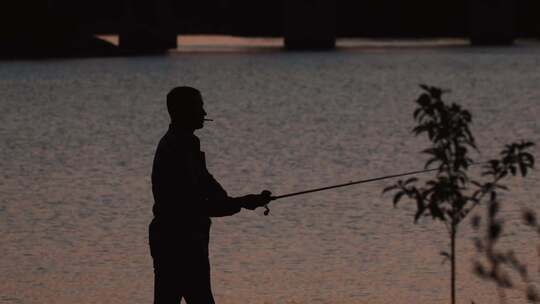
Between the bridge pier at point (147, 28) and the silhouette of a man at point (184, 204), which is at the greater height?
the bridge pier at point (147, 28)

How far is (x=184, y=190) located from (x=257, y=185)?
29.5 feet

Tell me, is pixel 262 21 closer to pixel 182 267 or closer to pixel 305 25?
pixel 305 25

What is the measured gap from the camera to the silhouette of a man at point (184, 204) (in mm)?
6234

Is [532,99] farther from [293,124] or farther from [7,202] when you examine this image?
[7,202]

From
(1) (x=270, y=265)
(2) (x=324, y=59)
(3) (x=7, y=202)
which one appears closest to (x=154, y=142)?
(3) (x=7, y=202)

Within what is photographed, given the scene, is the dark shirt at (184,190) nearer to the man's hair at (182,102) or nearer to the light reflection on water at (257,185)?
the man's hair at (182,102)

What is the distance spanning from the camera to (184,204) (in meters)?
6.27

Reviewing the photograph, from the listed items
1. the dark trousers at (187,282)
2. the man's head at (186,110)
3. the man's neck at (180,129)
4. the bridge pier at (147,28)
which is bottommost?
the dark trousers at (187,282)

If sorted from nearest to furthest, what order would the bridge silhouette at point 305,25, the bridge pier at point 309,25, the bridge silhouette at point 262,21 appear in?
the bridge silhouette at point 262,21, the bridge silhouette at point 305,25, the bridge pier at point 309,25

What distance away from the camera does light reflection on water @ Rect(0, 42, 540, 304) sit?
962 centimetres

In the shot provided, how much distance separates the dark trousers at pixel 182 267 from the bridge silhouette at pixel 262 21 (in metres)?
55.4

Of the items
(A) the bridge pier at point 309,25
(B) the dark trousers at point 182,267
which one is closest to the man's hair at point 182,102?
(B) the dark trousers at point 182,267

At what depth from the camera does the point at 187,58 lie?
55406 millimetres

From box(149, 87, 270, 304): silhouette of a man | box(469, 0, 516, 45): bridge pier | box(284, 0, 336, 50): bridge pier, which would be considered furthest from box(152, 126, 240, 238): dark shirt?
box(469, 0, 516, 45): bridge pier
